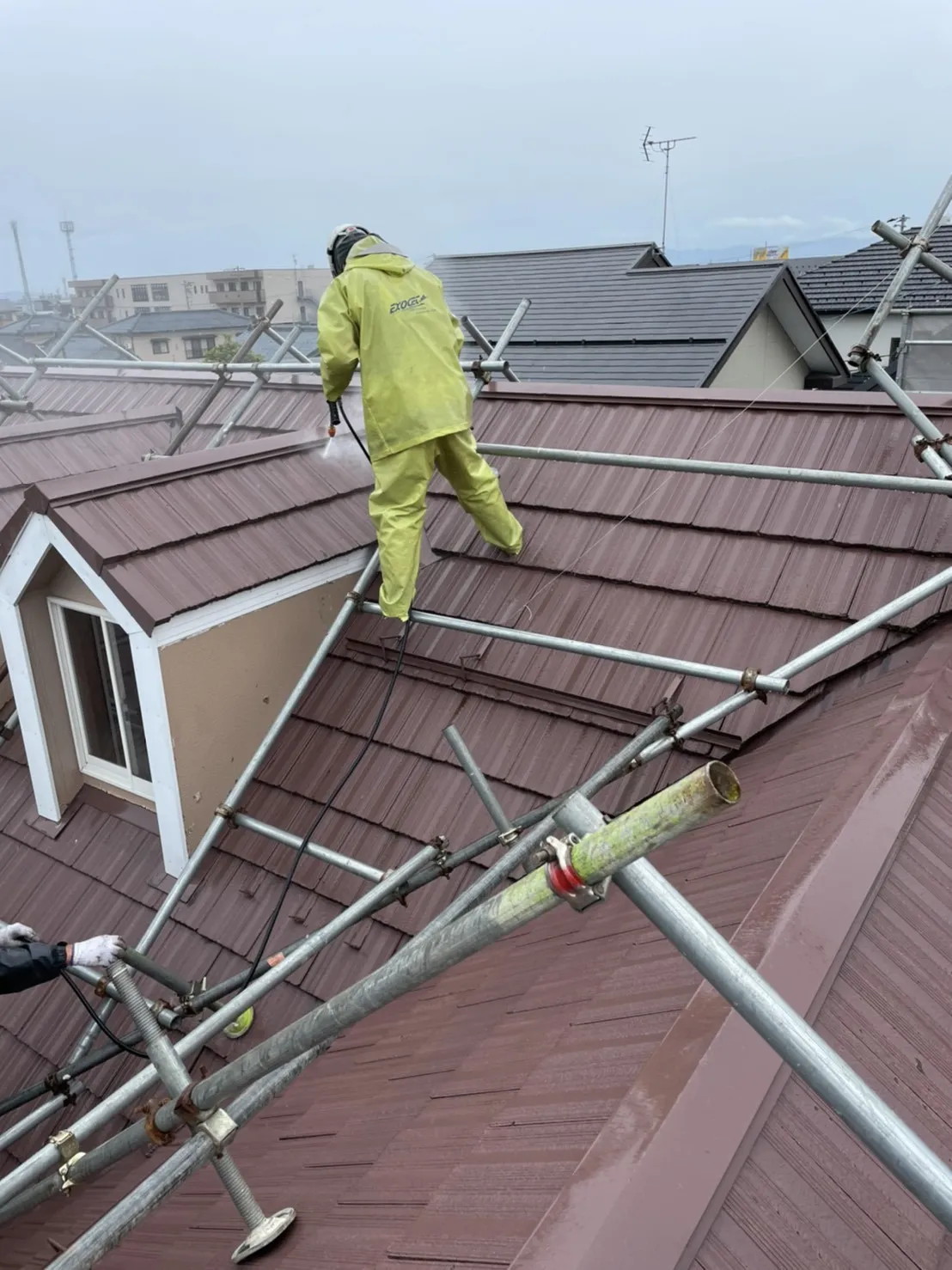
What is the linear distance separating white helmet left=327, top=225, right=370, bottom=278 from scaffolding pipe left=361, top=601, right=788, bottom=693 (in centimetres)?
166

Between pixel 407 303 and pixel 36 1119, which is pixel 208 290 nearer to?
pixel 407 303

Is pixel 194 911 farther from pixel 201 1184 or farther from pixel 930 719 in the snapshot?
pixel 930 719

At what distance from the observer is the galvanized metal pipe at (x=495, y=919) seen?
44.4 inches

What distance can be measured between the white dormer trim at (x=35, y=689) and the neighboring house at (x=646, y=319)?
37.7 feet

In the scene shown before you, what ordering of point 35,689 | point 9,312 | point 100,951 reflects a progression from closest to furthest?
1. point 100,951
2. point 35,689
3. point 9,312

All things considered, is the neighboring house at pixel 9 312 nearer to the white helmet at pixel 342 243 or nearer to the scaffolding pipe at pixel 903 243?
the white helmet at pixel 342 243

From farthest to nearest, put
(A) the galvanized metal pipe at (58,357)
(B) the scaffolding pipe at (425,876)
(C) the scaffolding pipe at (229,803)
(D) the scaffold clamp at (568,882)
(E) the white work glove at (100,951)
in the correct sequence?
1. (A) the galvanized metal pipe at (58,357)
2. (C) the scaffolding pipe at (229,803)
3. (B) the scaffolding pipe at (425,876)
4. (E) the white work glove at (100,951)
5. (D) the scaffold clamp at (568,882)

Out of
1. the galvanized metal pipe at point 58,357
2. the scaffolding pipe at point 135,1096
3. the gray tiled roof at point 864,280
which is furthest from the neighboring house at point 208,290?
the scaffolding pipe at point 135,1096

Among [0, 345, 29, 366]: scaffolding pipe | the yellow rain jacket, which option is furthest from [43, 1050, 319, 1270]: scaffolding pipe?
[0, 345, 29, 366]: scaffolding pipe

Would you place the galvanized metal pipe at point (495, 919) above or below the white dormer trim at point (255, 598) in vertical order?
below

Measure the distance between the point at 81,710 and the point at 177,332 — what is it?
38879 mm

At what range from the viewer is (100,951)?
256 cm

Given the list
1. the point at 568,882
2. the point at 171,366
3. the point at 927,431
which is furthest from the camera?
the point at 171,366

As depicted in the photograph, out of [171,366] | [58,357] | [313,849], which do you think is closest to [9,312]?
[58,357]
